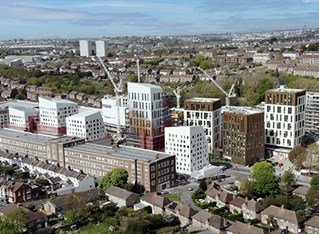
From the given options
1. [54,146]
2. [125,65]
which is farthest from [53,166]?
[125,65]

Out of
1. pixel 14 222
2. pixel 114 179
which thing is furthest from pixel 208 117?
pixel 14 222

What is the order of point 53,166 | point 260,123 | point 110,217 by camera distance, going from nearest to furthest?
point 110,217
point 53,166
point 260,123

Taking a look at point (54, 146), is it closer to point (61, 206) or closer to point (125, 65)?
point (61, 206)

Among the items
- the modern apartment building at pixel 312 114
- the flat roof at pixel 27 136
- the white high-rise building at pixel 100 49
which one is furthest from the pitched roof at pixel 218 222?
the white high-rise building at pixel 100 49

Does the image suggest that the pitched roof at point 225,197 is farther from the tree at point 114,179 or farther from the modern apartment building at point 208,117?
the modern apartment building at point 208,117

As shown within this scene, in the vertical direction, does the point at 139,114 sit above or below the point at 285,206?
above

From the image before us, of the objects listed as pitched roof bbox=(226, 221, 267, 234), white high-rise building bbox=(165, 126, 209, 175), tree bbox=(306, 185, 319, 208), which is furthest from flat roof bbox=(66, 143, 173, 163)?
tree bbox=(306, 185, 319, 208)
